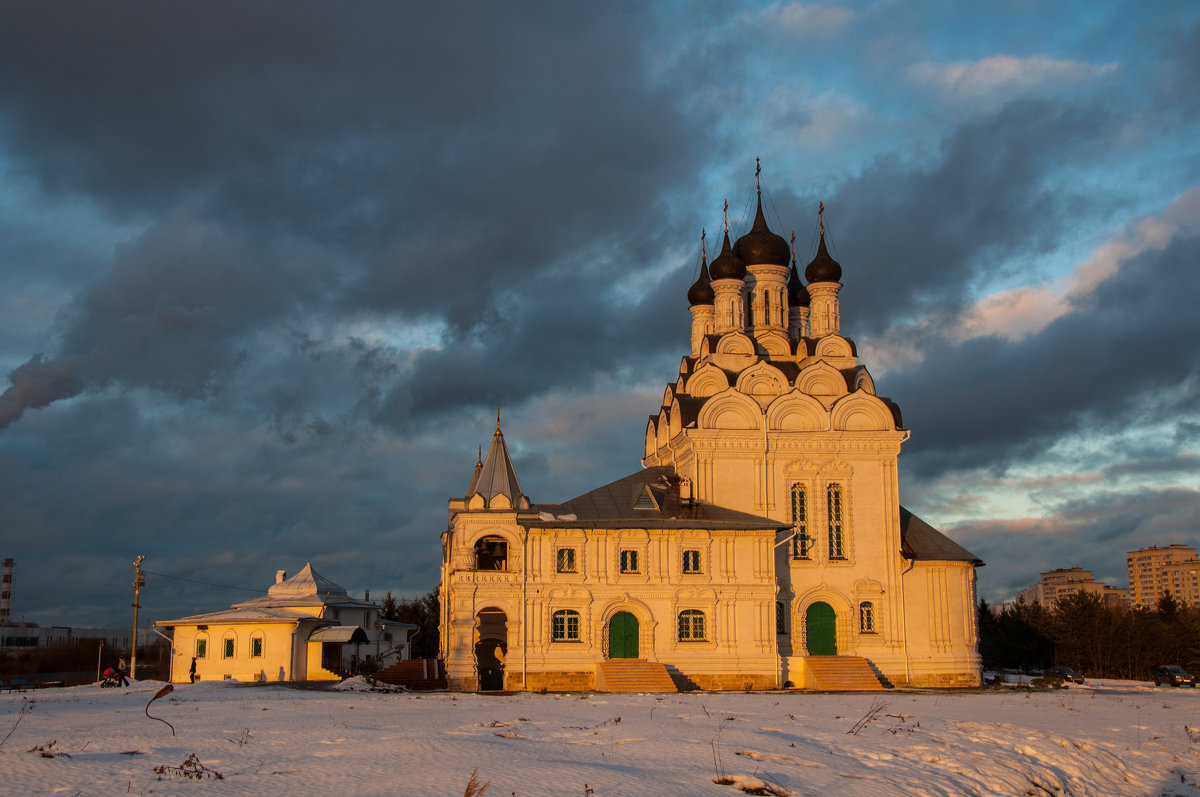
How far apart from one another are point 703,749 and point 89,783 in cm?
649

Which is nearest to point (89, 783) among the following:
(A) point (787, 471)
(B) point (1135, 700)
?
(B) point (1135, 700)

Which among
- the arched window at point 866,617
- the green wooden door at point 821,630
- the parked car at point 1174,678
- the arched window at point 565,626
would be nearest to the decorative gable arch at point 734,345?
the green wooden door at point 821,630

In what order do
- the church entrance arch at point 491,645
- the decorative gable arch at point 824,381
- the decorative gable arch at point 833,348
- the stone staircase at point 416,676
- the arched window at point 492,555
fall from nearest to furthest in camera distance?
the stone staircase at point 416,676
the church entrance arch at point 491,645
the arched window at point 492,555
the decorative gable arch at point 824,381
the decorative gable arch at point 833,348

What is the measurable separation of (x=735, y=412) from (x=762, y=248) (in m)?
7.19

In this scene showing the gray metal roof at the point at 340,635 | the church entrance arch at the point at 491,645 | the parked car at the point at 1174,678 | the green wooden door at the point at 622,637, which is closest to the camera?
the church entrance arch at the point at 491,645

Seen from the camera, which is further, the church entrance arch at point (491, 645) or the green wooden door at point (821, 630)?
the green wooden door at point (821, 630)

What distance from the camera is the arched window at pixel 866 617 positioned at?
107 feet

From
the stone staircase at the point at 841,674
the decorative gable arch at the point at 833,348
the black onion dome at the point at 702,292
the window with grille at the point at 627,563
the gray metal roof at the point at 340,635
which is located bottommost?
the stone staircase at the point at 841,674

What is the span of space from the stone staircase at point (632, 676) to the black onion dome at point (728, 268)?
555 inches

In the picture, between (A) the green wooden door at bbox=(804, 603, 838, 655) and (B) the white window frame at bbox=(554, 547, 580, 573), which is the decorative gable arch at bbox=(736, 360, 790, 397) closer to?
(A) the green wooden door at bbox=(804, 603, 838, 655)

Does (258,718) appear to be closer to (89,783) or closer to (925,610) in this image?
(89,783)

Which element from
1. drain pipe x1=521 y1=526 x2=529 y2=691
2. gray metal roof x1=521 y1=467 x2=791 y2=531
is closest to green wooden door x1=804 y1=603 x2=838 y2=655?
gray metal roof x1=521 y1=467 x2=791 y2=531

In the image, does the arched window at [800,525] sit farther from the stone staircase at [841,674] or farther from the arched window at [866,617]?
the stone staircase at [841,674]

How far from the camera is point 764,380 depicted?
113 feet
